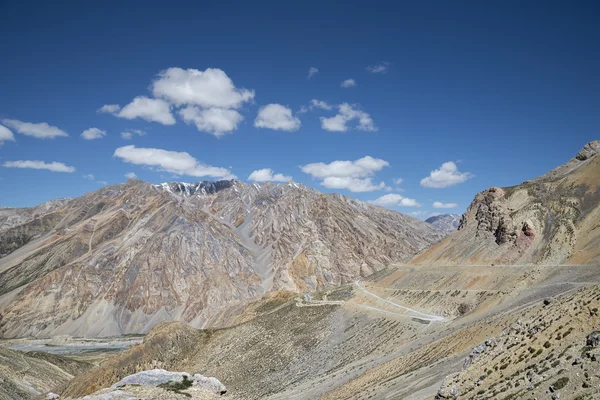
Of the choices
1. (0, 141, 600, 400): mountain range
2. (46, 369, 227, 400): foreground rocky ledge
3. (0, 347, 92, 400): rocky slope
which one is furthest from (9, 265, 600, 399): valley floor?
(46, 369, 227, 400): foreground rocky ledge

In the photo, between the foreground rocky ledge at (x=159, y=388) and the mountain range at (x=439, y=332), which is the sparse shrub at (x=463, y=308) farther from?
the foreground rocky ledge at (x=159, y=388)

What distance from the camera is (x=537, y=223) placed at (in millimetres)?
63438

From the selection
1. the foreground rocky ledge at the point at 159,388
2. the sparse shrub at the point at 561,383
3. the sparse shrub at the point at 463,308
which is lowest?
the sparse shrub at the point at 463,308

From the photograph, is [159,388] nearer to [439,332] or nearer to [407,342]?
[407,342]

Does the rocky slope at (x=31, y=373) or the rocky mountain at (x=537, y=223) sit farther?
the rocky mountain at (x=537, y=223)

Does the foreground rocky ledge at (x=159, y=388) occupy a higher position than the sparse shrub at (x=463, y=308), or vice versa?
the foreground rocky ledge at (x=159, y=388)

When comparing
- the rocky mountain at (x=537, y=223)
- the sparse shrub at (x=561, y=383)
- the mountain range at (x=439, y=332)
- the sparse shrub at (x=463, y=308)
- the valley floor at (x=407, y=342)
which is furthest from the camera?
the rocky mountain at (x=537, y=223)

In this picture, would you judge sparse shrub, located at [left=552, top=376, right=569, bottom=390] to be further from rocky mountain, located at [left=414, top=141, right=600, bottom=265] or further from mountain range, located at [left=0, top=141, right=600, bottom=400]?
rocky mountain, located at [left=414, top=141, right=600, bottom=265]

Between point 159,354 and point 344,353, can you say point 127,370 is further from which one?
point 344,353

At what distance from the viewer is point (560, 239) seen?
57.2 metres

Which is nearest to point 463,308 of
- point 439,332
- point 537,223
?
point 439,332

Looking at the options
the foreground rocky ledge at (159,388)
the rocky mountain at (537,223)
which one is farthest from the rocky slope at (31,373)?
the rocky mountain at (537,223)

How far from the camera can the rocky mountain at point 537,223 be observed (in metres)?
55.8

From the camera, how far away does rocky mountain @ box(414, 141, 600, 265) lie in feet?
183
